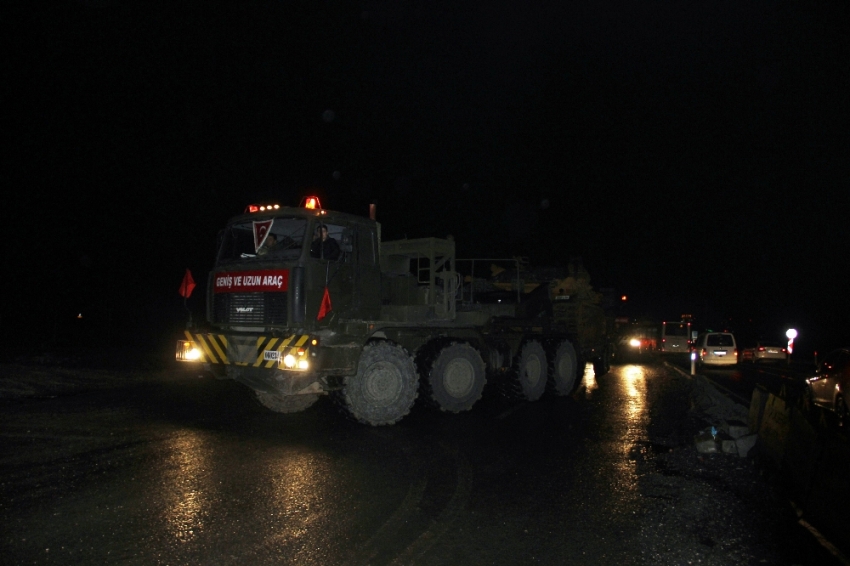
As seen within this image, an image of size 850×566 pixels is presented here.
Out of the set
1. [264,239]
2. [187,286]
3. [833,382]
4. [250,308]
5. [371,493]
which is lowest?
[371,493]

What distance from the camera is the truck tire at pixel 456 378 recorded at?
10.4m

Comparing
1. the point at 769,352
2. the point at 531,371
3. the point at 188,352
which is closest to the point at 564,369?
the point at 531,371

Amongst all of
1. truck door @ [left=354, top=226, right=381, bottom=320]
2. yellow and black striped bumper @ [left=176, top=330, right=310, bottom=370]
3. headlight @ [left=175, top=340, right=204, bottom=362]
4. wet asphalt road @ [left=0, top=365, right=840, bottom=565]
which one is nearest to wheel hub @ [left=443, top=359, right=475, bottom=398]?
wet asphalt road @ [left=0, top=365, right=840, bottom=565]

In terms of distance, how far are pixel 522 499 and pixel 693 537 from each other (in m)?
1.48

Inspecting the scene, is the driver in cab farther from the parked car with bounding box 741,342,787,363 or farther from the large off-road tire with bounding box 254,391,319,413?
the parked car with bounding box 741,342,787,363

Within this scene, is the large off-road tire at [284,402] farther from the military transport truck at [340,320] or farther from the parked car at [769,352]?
the parked car at [769,352]

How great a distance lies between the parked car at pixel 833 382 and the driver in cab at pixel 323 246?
7.72 m

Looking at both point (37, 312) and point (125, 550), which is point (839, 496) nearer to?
point (125, 550)

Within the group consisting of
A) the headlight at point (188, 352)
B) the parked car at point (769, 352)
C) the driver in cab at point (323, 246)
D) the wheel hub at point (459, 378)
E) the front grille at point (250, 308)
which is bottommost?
the parked car at point (769, 352)

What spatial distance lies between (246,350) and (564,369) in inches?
288

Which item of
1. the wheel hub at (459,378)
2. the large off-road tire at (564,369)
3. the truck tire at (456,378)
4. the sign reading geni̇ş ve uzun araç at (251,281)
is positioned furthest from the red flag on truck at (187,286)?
the large off-road tire at (564,369)

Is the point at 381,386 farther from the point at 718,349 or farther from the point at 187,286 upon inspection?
the point at 718,349

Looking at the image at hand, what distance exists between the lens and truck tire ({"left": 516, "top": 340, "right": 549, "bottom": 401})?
1260 centimetres

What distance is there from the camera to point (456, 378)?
10.7 m
